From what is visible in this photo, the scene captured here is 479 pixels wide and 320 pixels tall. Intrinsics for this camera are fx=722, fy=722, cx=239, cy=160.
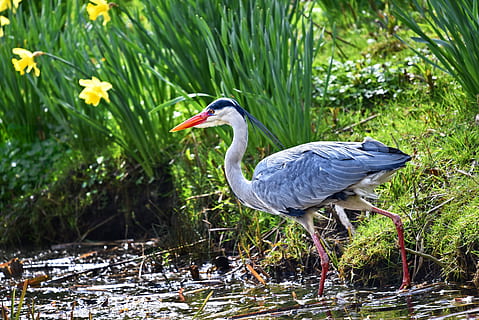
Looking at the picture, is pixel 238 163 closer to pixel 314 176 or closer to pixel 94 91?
pixel 314 176

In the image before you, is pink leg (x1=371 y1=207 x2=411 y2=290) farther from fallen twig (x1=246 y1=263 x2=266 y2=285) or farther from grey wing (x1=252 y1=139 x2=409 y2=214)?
fallen twig (x1=246 y1=263 x2=266 y2=285)

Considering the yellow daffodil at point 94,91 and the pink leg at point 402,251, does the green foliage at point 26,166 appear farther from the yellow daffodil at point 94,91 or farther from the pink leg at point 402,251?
the pink leg at point 402,251

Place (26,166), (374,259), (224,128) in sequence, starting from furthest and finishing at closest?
1. (26,166)
2. (224,128)
3. (374,259)

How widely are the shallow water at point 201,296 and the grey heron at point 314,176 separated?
205 millimetres

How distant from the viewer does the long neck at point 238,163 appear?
401cm

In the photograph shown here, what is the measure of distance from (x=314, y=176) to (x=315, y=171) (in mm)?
26

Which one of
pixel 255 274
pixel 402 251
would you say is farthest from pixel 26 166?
pixel 402 251

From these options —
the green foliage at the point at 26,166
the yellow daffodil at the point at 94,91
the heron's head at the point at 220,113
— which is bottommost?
the green foliage at the point at 26,166

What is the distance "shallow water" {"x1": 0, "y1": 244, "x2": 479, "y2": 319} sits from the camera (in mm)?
3283

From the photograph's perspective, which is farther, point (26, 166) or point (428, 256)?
point (26, 166)

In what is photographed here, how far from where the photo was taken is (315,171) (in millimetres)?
3740

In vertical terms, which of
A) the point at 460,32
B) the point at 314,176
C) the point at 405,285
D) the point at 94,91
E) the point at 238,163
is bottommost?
the point at 405,285

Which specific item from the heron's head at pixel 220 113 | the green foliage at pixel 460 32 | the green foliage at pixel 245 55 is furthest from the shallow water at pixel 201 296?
the green foliage at pixel 460 32

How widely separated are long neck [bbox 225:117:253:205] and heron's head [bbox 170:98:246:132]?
4 centimetres
